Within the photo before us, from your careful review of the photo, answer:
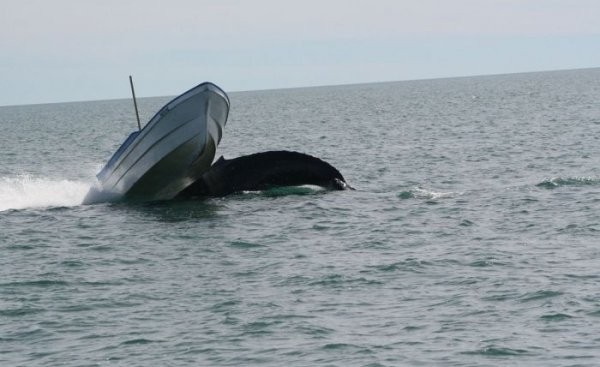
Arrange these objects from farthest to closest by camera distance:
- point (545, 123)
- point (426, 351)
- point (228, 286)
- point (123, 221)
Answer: point (545, 123), point (123, 221), point (228, 286), point (426, 351)

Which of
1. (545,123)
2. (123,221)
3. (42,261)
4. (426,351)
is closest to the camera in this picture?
(426,351)

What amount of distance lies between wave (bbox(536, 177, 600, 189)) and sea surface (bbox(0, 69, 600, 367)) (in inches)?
3.8

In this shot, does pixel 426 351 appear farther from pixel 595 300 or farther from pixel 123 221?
pixel 123 221

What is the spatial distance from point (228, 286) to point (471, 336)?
18.6 ft

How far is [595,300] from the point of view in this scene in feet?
54.4

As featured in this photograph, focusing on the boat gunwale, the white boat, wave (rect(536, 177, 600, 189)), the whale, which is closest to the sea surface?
wave (rect(536, 177, 600, 189))

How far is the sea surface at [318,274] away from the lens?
14844 mm

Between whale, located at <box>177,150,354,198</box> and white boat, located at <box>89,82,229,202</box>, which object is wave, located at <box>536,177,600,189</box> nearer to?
whale, located at <box>177,150,354,198</box>

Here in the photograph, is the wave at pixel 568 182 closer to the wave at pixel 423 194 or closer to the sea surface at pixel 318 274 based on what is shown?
the sea surface at pixel 318 274

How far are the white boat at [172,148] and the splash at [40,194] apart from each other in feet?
9.27

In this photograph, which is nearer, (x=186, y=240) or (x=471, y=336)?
(x=471, y=336)

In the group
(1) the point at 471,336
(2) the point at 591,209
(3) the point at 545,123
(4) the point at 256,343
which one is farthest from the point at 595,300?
(3) the point at 545,123

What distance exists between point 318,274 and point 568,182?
1455 centimetres

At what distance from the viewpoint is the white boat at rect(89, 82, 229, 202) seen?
28.7m
